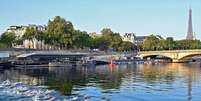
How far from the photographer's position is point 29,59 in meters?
99.1

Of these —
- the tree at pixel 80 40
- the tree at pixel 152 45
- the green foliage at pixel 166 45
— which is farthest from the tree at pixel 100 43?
the green foliage at pixel 166 45

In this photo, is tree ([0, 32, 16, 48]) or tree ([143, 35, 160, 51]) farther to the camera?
tree ([143, 35, 160, 51])

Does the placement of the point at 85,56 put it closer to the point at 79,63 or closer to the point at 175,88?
the point at 79,63

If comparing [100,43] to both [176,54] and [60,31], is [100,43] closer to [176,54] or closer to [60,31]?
[176,54]

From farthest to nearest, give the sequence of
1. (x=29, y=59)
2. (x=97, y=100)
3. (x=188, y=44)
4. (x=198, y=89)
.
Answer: (x=188, y=44)
(x=29, y=59)
(x=198, y=89)
(x=97, y=100)

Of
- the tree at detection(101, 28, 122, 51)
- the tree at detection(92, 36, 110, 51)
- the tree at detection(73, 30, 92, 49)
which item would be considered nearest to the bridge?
the tree at detection(73, 30, 92, 49)

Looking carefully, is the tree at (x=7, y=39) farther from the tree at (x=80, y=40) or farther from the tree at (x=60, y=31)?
the tree at (x=80, y=40)

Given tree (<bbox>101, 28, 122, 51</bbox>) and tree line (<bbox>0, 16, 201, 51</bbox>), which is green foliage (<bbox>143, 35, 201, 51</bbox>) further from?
tree (<bbox>101, 28, 122, 51</bbox>)

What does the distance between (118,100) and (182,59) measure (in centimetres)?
9940

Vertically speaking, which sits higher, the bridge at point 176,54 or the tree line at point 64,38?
the tree line at point 64,38

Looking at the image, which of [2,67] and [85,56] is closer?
[2,67]

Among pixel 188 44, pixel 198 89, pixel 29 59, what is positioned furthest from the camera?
pixel 188 44

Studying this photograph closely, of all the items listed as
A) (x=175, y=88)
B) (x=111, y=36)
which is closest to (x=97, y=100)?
(x=175, y=88)

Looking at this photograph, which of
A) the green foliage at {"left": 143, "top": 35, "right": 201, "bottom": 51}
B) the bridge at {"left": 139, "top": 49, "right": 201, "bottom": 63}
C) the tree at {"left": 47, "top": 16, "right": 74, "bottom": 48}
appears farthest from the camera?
the green foliage at {"left": 143, "top": 35, "right": 201, "bottom": 51}
